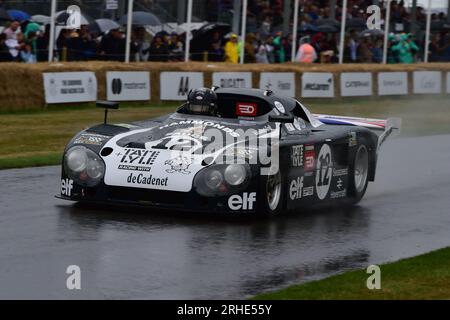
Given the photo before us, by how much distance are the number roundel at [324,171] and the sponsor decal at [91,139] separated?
86.8 inches

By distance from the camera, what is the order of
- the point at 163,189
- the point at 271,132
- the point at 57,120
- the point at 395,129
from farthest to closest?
1. the point at 57,120
2. the point at 395,129
3. the point at 271,132
4. the point at 163,189

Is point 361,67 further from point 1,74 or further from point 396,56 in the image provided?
point 1,74

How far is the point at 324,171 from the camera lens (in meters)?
11.7

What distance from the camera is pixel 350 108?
2778cm

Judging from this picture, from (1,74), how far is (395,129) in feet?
Result: 31.1

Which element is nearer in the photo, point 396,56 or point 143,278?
point 143,278

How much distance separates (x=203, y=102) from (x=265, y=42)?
725 inches

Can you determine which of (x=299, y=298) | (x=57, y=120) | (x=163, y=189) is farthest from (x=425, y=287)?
(x=57, y=120)

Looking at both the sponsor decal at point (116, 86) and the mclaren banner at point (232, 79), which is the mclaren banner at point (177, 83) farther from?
the sponsor decal at point (116, 86)

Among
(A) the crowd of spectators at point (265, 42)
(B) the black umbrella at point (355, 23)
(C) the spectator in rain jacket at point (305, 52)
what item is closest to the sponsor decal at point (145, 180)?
(A) the crowd of spectators at point (265, 42)

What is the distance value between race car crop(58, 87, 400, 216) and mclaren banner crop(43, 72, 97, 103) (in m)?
10.4

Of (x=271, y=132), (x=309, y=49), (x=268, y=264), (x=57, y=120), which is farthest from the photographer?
(x=309, y=49)

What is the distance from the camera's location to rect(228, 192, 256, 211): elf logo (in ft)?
34.4

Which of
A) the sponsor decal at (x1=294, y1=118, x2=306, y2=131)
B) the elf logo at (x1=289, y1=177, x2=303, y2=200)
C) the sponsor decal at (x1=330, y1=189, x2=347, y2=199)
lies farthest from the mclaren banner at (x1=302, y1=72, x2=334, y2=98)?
the elf logo at (x1=289, y1=177, x2=303, y2=200)
